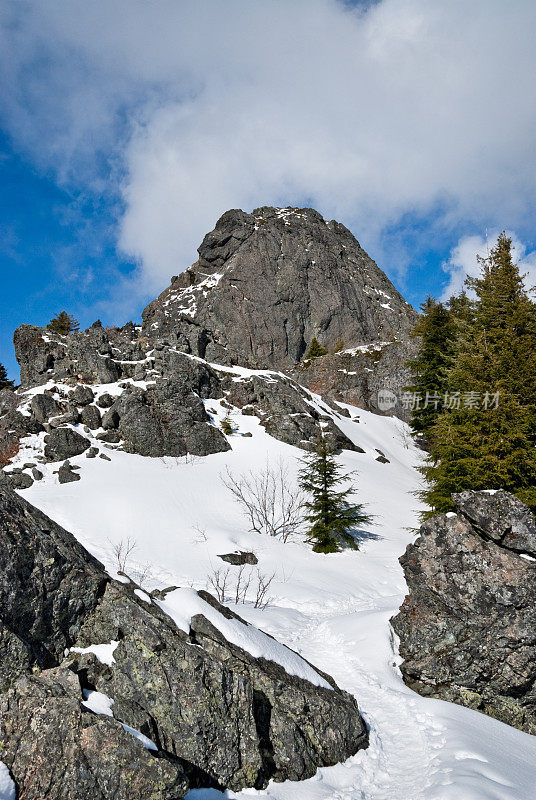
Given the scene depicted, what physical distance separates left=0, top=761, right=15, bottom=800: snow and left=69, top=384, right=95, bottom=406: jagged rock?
31.3 m

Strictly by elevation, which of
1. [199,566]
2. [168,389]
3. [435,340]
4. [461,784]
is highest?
[435,340]

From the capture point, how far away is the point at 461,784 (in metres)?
5.75

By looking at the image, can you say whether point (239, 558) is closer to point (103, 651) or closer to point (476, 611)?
point (476, 611)

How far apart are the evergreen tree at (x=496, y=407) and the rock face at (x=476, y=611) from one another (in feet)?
11.5

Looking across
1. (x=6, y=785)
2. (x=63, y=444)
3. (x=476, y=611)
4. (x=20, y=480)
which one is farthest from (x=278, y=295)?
(x=6, y=785)

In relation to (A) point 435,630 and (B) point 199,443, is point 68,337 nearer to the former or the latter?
(B) point 199,443

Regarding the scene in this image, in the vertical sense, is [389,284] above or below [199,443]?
above

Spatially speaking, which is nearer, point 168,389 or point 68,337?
point 168,389

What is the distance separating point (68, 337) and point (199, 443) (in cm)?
1923

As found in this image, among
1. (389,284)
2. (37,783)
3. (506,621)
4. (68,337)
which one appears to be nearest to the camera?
(37,783)

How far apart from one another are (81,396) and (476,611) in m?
31.1

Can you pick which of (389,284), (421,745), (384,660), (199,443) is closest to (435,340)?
(199,443)

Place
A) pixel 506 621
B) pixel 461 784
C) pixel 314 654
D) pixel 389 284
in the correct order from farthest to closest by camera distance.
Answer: pixel 389 284, pixel 314 654, pixel 506 621, pixel 461 784

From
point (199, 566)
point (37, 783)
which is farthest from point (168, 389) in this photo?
point (37, 783)
